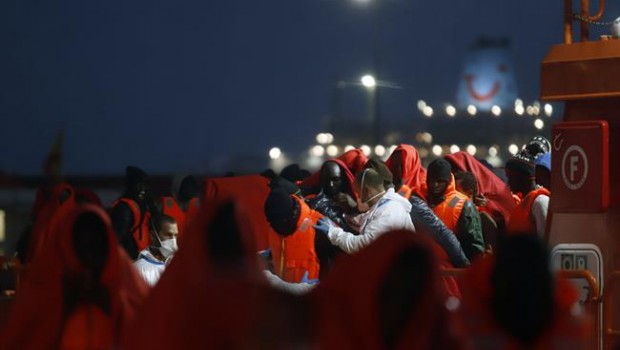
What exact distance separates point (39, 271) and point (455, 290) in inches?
187

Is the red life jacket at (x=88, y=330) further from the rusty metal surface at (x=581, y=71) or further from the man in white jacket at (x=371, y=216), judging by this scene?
the man in white jacket at (x=371, y=216)

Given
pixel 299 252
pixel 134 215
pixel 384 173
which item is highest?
pixel 384 173

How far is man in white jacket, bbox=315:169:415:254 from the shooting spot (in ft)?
36.9

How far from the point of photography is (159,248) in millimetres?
10953

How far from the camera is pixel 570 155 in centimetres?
963

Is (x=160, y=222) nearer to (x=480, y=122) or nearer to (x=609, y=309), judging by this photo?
(x=609, y=309)

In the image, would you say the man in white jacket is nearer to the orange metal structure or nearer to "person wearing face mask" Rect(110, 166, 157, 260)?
the orange metal structure

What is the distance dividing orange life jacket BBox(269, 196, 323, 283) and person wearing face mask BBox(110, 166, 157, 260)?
6.83 ft

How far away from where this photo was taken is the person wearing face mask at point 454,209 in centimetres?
1208

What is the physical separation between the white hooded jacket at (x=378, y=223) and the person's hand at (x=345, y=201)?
0.80m

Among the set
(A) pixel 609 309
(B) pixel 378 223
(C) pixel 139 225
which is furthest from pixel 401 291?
(C) pixel 139 225

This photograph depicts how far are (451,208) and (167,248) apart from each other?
2496 mm

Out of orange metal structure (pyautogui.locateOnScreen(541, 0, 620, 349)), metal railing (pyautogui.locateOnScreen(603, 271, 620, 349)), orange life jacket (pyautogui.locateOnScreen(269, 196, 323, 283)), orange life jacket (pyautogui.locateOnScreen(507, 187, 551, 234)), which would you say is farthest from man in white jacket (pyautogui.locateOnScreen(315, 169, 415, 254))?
metal railing (pyautogui.locateOnScreen(603, 271, 620, 349))

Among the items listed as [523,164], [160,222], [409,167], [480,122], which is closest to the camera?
[160,222]
